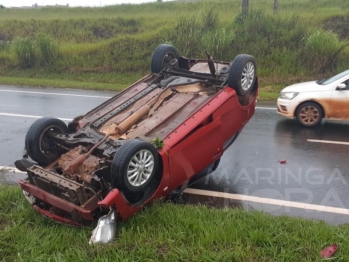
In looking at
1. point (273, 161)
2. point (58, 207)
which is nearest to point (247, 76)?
point (273, 161)

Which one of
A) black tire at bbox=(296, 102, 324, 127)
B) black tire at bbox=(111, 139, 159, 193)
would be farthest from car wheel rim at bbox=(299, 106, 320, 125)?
black tire at bbox=(111, 139, 159, 193)

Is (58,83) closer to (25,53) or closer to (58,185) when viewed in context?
(25,53)

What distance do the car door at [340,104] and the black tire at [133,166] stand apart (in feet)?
17.6

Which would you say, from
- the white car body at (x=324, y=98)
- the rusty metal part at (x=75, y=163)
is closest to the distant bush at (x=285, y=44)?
the white car body at (x=324, y=98)

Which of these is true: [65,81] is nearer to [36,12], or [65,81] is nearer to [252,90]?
[252,90]

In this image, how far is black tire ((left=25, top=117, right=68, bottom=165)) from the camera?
15.9ft

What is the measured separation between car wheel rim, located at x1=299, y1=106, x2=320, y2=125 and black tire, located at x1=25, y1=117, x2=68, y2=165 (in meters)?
5.47

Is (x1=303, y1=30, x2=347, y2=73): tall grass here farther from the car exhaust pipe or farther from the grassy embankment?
the car exhaust pipe

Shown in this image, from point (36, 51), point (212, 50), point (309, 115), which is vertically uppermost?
point (212, 50)

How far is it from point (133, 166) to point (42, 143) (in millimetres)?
1403

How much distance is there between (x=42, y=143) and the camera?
4961mm

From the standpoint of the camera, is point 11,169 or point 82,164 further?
point 11,169

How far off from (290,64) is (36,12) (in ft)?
74.5

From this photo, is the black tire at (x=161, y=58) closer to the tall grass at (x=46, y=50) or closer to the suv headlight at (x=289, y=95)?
the suv headlight at (x=289, y=95)
